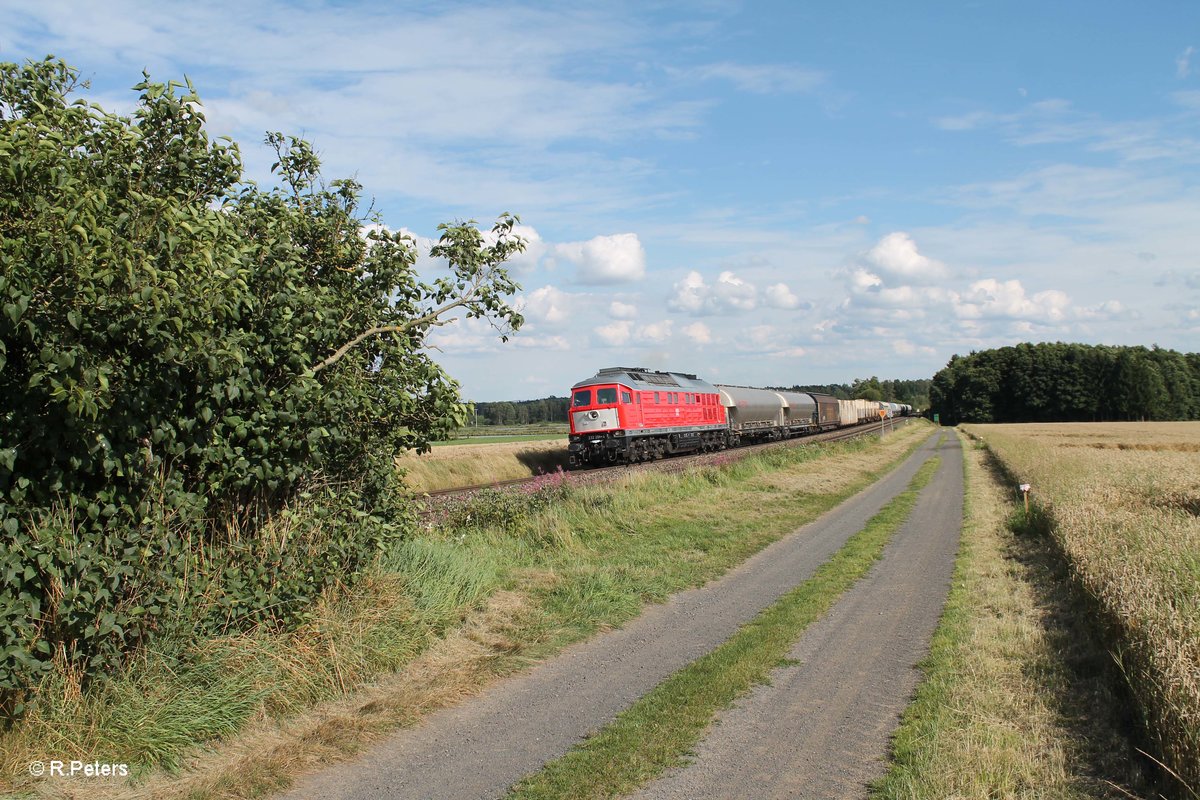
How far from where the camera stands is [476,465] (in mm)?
31641

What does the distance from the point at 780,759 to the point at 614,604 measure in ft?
13.9

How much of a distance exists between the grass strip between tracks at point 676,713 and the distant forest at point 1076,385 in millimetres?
125537

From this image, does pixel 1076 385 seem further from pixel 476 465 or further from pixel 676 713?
pixel 676 713

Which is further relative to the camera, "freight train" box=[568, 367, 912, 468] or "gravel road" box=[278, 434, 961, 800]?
"freight train" box=[568, 367, 912, 468]

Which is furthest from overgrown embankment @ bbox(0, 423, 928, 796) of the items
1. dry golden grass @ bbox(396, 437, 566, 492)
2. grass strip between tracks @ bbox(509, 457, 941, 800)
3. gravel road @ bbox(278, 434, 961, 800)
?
dry golden grass @ bbox(396, 437, 566, 492)

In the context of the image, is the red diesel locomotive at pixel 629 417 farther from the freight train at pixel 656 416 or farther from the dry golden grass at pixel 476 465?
the dry golden grass at pixel 476 465

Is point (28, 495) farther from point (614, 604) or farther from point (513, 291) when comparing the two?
point (614, 604)

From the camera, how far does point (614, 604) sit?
959cm

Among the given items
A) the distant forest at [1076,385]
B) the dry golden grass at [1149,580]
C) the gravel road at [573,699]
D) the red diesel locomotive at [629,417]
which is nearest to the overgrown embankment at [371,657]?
the gravel road at [573,699]

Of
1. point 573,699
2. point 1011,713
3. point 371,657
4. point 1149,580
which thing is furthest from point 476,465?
point 1011,713

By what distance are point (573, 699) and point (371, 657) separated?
1.83m

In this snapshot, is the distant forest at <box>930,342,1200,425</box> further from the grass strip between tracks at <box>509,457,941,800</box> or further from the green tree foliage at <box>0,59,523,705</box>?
the green tree foliage at <box>0,59,523,705</box>

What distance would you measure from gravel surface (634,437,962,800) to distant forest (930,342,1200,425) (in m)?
124

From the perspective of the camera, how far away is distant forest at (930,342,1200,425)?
113m
